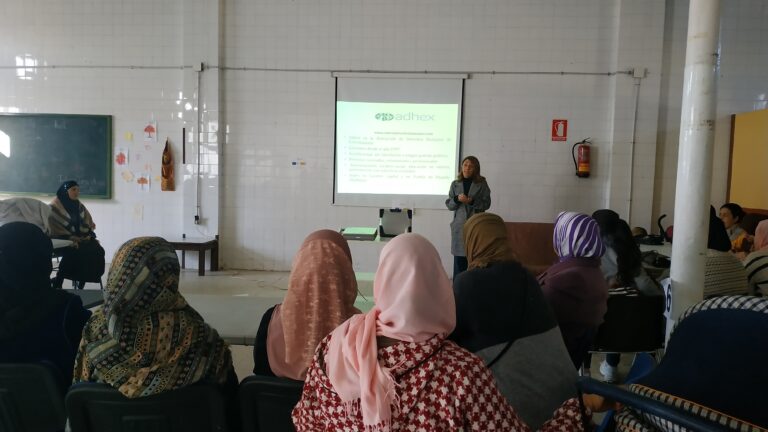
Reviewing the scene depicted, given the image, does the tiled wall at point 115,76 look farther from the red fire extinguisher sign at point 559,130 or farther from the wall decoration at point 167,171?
the red fire extinguisher sign at point 559,130

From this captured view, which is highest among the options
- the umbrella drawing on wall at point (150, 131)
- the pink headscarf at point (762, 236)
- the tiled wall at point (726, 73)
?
the tiled wall at point (726, 73)

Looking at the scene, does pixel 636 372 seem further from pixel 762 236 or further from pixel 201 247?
pixel 201 247

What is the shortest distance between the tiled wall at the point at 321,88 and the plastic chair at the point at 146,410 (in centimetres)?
467

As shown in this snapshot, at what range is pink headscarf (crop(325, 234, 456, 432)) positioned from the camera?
1027mm

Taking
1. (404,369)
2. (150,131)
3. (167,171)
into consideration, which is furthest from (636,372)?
(150,131)

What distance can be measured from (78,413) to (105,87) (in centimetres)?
587

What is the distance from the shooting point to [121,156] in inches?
244

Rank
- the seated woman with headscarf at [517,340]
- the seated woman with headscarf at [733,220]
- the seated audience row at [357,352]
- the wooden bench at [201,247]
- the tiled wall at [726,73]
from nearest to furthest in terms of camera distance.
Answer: the seated audience row at [357,352]
the seated woman with headscarf at [517,340]
the seated woman with headscarf at [733,220]
the tiled wall at [726,73]
the wooden bench at [201,247]

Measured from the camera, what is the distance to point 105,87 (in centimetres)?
615

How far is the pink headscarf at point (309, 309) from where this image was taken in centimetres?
160

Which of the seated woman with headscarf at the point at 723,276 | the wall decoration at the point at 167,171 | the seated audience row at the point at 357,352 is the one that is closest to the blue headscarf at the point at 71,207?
the wall decoration at the point at 167,171

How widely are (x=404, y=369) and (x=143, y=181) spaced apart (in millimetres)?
6060

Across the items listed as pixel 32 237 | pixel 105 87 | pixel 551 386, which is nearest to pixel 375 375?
pixel 551 386

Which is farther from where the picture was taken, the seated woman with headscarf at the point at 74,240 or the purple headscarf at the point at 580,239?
the seated woman with headscarf at the point at 74,240
